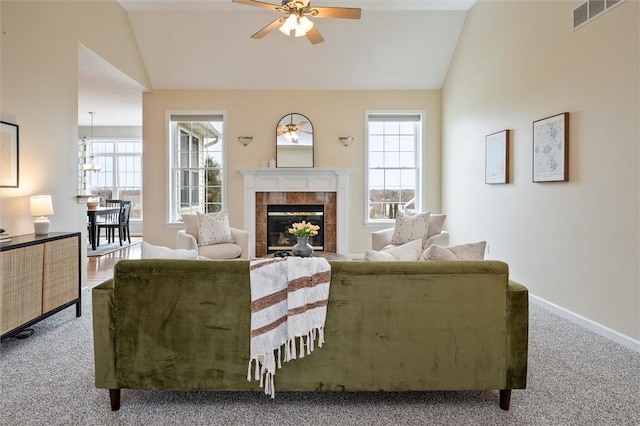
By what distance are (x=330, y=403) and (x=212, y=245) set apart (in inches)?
117

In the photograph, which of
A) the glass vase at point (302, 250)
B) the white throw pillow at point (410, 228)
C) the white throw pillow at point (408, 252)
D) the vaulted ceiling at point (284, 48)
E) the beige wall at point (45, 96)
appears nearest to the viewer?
the white throw pillow at point (408, 252)

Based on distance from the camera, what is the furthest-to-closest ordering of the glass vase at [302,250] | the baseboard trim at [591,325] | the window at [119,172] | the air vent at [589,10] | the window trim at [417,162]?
the window at [119,172], the window trim at [417,162], the glass vase at [302,250], the air vent at [589,10], the baseboard trim at [591,325]

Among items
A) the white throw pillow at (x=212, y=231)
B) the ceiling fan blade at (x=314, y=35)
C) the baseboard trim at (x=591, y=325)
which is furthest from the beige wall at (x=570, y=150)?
the white throw pillow at (x=212, y=231)

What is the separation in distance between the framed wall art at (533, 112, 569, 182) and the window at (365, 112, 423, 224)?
267 centimetres

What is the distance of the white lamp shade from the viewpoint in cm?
318

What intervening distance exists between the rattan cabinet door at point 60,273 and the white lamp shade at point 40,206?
0.33 meters

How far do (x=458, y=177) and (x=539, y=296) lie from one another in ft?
7.61

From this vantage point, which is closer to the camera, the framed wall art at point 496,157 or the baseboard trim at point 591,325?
the baseboard trim at point 591,325

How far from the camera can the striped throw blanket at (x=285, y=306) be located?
5.72 feet

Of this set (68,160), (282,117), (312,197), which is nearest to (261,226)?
Result: (312,197)

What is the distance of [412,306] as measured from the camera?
180cm

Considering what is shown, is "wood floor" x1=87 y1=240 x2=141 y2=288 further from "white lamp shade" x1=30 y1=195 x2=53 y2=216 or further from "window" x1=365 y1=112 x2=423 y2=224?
"window" x1=365 y1=112 x2=423 y2=224

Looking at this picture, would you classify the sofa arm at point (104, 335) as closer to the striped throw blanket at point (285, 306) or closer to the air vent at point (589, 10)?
the striped throw blanket at point (285, 306)

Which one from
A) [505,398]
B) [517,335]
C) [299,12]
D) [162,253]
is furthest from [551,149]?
[162,253]
